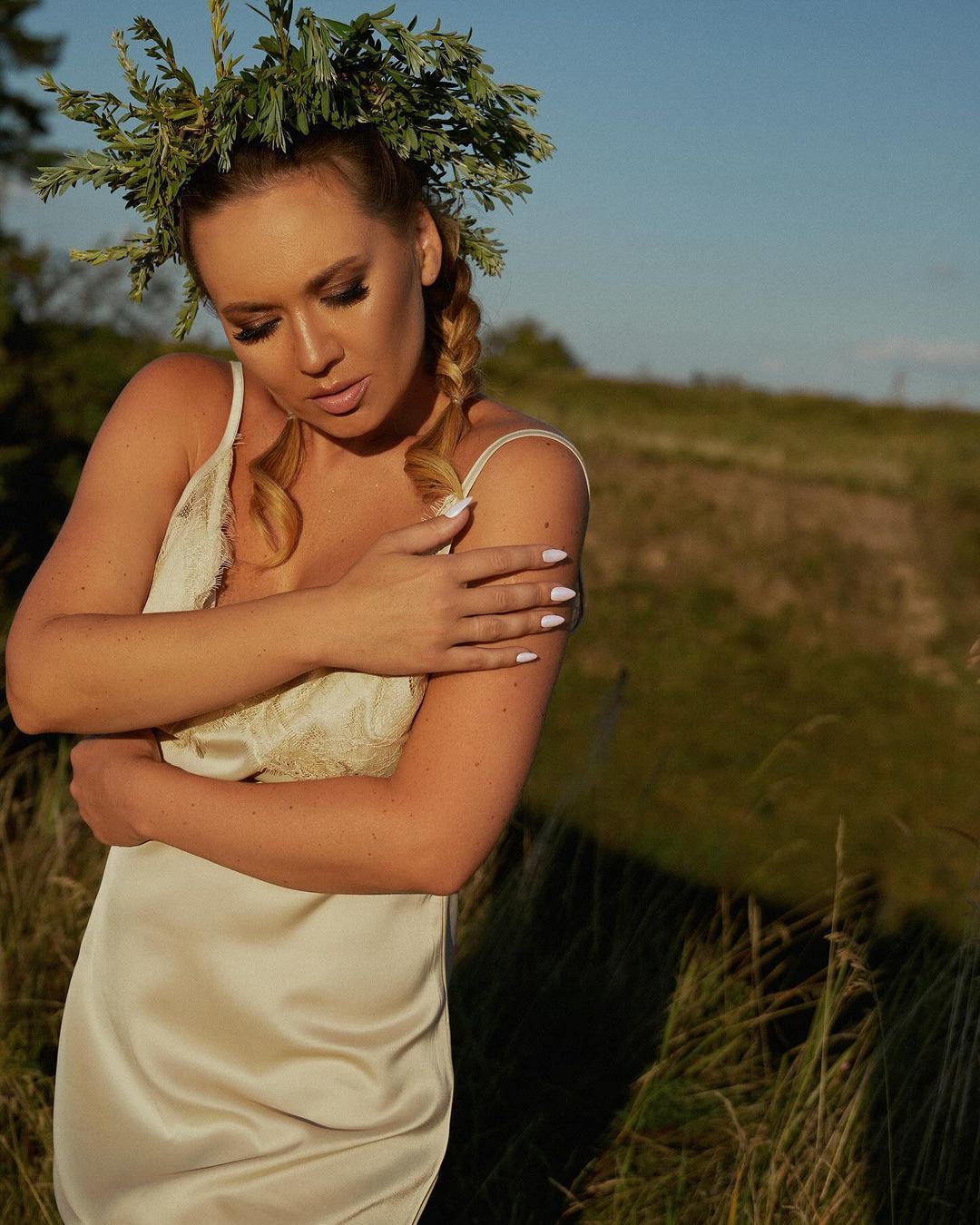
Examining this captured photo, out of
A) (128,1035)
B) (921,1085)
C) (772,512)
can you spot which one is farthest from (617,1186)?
(772,512)

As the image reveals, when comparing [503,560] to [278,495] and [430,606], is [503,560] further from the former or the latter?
[278,495]

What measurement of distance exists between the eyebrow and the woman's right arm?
1.01ft

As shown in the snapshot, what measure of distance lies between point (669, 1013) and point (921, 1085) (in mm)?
771

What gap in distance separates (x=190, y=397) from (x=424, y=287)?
20.4 inches

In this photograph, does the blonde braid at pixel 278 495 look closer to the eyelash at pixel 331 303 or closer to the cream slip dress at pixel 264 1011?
the cream slip dress at pixel 264 1011

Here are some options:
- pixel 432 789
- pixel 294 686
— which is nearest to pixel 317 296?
pixel 294 686

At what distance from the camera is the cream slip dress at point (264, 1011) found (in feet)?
6.98

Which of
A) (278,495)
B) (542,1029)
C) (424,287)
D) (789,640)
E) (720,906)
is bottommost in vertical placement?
(542,1029)

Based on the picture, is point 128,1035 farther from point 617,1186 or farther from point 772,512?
point 772,512

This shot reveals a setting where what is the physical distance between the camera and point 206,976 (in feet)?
7.34

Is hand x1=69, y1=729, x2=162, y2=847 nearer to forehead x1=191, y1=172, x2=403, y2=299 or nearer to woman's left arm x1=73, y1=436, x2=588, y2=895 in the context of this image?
woman's left arm x1=73, y1=436, x2=588, y2=895

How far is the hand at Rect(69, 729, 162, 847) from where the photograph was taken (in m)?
2.16

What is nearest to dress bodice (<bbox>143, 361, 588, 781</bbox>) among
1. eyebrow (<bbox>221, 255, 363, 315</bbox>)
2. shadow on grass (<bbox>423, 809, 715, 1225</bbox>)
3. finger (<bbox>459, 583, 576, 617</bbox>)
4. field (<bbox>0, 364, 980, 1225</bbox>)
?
finger (<bbox>459, 583, 576, 617</bbox>)

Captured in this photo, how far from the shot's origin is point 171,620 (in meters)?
2.02
